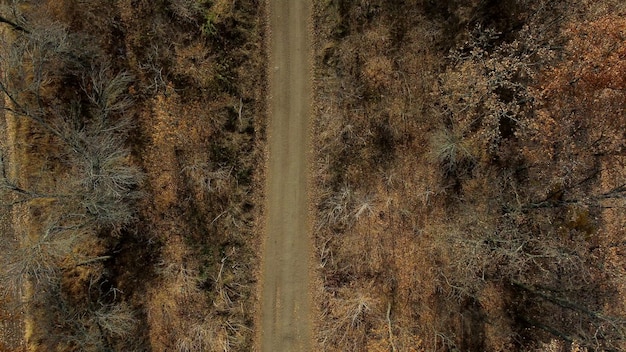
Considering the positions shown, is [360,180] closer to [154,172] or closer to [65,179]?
[154,172]

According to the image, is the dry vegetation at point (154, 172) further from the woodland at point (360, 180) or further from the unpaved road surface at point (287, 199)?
the unpaved road surface at point (287, 199)

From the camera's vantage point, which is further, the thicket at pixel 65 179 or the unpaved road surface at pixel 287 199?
the unpaved road surface at pixel 287 199

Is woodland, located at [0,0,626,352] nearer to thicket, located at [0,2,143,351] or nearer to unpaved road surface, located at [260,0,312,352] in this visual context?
thicket, located at [0,2,143,351]

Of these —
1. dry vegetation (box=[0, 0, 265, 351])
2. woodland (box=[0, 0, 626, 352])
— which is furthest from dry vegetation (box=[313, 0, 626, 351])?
dry vegetation (box=[0, 0, 265, 351])

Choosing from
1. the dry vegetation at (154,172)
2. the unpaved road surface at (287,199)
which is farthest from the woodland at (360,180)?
the unpaved road surface at (287,199)

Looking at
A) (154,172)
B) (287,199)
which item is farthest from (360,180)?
(154,172)
